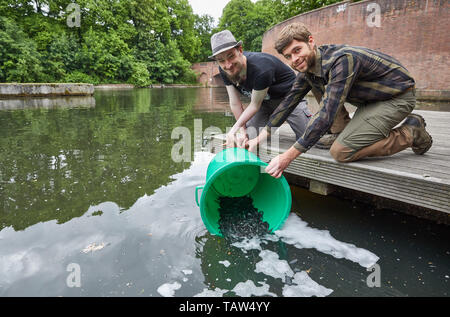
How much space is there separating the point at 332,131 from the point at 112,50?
31816 millimetres

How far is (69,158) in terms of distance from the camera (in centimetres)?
419

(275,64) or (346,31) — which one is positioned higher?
(346,31)

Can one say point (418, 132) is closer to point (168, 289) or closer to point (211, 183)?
point (211, 183)

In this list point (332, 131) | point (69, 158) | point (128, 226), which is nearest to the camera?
point (128, 226)

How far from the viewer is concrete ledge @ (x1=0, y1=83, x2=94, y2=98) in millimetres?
13580

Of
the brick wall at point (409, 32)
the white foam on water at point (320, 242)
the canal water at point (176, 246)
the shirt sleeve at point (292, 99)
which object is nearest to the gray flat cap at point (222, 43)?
the shirt sleeve at point (292, 99)

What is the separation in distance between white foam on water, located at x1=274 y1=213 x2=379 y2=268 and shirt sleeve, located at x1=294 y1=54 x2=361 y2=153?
2.50ft

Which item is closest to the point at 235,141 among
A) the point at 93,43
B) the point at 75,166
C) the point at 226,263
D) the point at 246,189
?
the point at 246,189

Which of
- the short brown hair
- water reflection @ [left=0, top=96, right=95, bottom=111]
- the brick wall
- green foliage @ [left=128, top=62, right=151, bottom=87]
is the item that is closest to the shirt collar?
the short brown hair

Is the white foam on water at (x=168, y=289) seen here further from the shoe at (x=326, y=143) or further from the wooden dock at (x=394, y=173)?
the shoe at (x=326, y=143)

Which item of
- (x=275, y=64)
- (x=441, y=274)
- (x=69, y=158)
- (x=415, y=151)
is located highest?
(x=275, y=64)

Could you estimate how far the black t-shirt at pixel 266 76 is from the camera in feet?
8.87

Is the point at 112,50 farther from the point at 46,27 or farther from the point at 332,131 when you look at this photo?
the point at 332,131

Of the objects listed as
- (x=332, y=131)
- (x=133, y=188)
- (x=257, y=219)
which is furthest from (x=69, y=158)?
(x=332, y=131)
